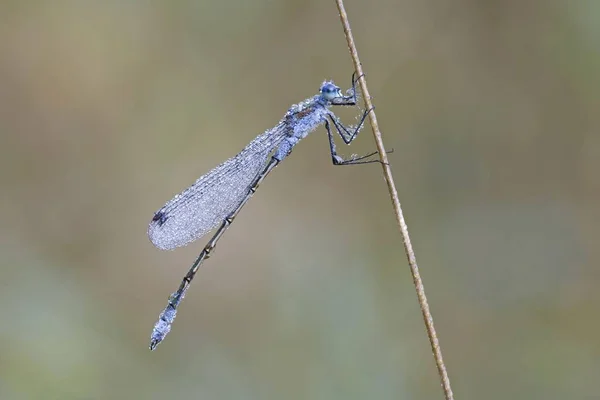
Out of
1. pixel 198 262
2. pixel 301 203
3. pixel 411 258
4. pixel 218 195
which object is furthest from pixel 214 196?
pixel 411 258

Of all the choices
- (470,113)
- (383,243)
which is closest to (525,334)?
(383,243)

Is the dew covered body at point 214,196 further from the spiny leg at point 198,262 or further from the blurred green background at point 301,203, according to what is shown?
the blurred green background at point 301,203

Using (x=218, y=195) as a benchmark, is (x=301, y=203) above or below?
above

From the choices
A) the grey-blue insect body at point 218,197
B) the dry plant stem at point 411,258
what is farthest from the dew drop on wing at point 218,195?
the dry plant stem at point 411,258

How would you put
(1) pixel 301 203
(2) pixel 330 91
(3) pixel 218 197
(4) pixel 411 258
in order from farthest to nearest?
1. (1) pixel 301 203
2. (3) pixel 218 197
3. (2) pixel 330 91
4. (4) pixel 411 258

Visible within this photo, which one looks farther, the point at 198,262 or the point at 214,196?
the point at 214,196

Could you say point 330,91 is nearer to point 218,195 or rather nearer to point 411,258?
point 218,195

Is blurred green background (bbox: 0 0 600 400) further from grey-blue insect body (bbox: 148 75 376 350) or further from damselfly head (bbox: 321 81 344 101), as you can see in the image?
damselfly head (bbox: 321 81 344 101)

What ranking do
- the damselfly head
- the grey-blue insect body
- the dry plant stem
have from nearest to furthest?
the dry plant stem < the damselfly head < the grey-blue insect body

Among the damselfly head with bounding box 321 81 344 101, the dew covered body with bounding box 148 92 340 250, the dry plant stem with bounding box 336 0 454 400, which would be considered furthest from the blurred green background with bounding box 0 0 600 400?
the dry plant stem with bounding box 336 0 454 400

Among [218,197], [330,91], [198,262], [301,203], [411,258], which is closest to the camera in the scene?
[411,258]
